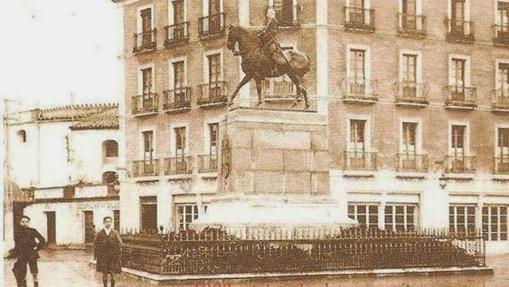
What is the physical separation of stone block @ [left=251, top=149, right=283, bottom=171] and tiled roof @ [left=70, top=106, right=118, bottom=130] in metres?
30.4

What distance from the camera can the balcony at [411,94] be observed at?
3834 cm

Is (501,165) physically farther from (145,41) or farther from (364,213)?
(145,41)

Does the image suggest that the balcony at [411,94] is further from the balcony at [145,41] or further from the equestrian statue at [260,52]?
the equestrian statue at [260,52]

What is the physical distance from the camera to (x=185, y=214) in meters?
41.1

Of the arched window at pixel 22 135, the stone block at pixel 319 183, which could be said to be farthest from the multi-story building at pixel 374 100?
the arched window at pixel 22 135

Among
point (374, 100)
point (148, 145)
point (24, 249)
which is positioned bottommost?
point (24, 249)

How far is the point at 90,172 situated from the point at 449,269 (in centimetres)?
3440

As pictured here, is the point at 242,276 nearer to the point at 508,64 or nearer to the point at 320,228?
the point at 320,228

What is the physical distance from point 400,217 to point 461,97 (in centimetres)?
592

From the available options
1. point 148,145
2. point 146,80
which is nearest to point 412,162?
point 148,145

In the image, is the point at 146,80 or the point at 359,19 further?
the point at 146,80

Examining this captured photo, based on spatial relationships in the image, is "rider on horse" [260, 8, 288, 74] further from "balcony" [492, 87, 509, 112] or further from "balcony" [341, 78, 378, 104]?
"balcony" [492, 87, 509, 112]

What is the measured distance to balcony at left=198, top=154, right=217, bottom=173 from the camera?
128 ft

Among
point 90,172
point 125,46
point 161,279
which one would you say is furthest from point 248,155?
point 90,172
